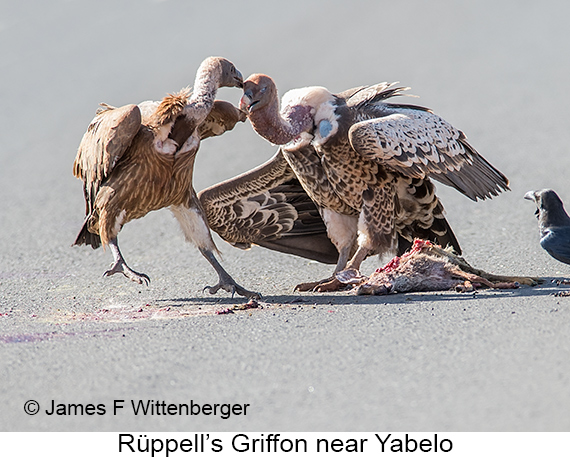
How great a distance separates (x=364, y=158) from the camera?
6.92 meters

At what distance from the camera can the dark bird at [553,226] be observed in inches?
242

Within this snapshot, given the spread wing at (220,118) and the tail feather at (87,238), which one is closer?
the spread wing at (220,118)

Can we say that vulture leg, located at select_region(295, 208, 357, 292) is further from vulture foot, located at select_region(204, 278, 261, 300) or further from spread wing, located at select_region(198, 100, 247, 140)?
spread wing, located at select_region(198, 100, 247, 140)

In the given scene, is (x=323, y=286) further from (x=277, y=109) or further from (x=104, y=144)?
(x=104, y=144)

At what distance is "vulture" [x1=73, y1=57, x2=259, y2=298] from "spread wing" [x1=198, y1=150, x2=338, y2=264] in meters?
0.83

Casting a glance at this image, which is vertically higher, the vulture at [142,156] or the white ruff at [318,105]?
the white ruff at [318,105]

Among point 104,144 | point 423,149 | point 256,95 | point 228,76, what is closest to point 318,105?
point 256,95

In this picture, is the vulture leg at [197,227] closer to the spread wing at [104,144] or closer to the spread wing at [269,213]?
the spread wing at [269,213]

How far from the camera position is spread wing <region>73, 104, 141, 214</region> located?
20.9 ft

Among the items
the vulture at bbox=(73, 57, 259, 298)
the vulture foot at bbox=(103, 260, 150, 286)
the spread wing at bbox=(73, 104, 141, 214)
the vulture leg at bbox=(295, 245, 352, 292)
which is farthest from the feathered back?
the vulture leg at bbox=(295, 245, 352, 292)

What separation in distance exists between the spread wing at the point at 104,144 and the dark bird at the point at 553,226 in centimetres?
310

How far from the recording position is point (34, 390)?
4.38 m

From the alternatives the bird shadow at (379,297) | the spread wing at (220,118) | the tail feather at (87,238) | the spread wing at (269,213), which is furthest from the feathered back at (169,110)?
the bird shadow at (379,297)

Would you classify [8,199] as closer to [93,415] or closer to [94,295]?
[94,295]
